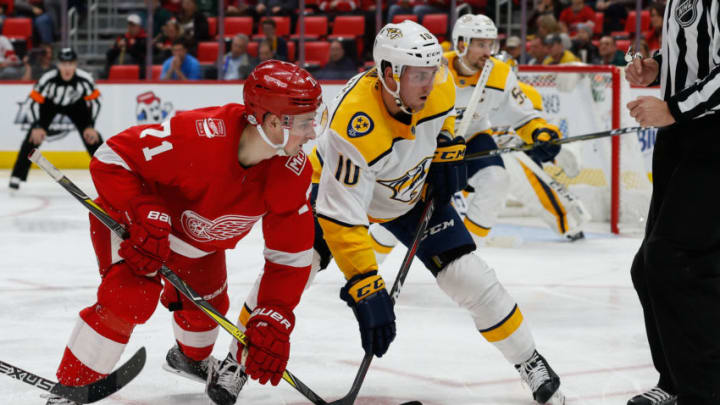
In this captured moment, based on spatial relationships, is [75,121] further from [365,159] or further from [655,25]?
[365,159]

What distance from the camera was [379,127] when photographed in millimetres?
2469

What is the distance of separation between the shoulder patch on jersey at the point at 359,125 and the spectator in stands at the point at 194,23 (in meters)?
7.10

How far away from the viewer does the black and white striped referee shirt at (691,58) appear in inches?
79.4

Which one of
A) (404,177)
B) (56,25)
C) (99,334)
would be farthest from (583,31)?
(99,334)

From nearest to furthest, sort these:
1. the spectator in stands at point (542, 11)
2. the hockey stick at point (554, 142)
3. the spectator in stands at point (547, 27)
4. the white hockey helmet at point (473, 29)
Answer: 1. the hockey stick at point (554, 142)
2. the white hockey helmet at point (473, 29)
3. the spectator in stands at point (547, 27)
4. the spectator in stands at point (542, 11)

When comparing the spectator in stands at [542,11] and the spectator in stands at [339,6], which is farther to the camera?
the spectator in stands at [339,6]

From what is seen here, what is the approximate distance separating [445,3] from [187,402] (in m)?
6.70

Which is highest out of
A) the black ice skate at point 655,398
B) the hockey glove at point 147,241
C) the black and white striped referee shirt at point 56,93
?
the hockey glove at point 147,241

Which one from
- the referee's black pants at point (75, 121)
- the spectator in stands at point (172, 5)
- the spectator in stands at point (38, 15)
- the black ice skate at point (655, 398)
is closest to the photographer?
the black ice skate at point (655, 398)

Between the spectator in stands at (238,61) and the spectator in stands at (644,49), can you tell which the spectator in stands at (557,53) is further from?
the spectator in stands at (238,61)

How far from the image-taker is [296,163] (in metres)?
2.19

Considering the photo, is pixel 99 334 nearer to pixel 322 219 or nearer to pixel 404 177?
pixel 322 219

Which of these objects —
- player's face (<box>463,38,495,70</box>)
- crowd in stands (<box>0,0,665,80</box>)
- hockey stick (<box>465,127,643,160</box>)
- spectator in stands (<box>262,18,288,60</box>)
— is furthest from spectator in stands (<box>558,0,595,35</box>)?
hockey stick (<box>465,127,643,160</box>)

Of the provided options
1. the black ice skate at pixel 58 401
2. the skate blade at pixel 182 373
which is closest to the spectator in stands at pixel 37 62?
the skate blade at pixel 182 373
